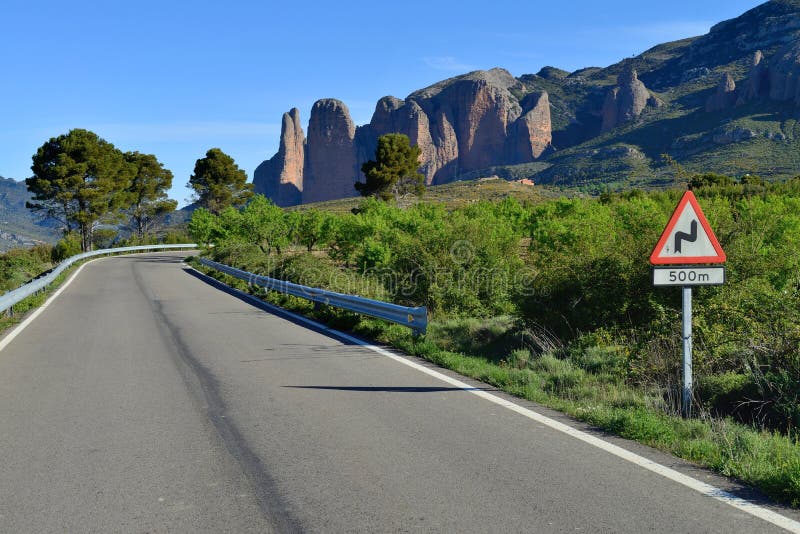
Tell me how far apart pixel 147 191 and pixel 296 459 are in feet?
231

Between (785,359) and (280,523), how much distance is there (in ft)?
18.0

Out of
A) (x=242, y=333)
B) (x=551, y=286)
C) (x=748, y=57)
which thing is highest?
(x=748, y=57)

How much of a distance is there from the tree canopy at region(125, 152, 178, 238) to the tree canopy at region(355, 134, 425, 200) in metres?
22.1

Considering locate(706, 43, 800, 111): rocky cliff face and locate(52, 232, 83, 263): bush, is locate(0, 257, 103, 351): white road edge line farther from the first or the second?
locate(706, 43, 800, 111): rocky cliff face

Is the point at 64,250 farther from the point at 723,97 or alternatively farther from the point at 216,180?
the point at 723,97

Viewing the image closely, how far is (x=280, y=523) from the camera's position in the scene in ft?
12.0

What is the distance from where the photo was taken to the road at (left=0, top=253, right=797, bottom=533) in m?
3.71

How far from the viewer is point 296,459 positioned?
4797 millimetres

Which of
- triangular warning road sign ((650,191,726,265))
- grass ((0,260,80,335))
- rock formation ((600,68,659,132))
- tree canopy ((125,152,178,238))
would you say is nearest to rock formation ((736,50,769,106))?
rock formation ((600,68,659,132))

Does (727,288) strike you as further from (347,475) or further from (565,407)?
(347,475)

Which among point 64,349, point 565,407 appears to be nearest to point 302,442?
point 565,407

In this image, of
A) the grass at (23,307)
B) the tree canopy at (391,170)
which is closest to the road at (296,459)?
the grass at (23,307)

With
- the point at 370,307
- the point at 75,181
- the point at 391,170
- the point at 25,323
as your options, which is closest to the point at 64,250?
the point at 75,181

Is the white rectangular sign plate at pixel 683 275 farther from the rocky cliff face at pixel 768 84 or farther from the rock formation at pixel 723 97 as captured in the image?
the rock formation at pixel 723 97
